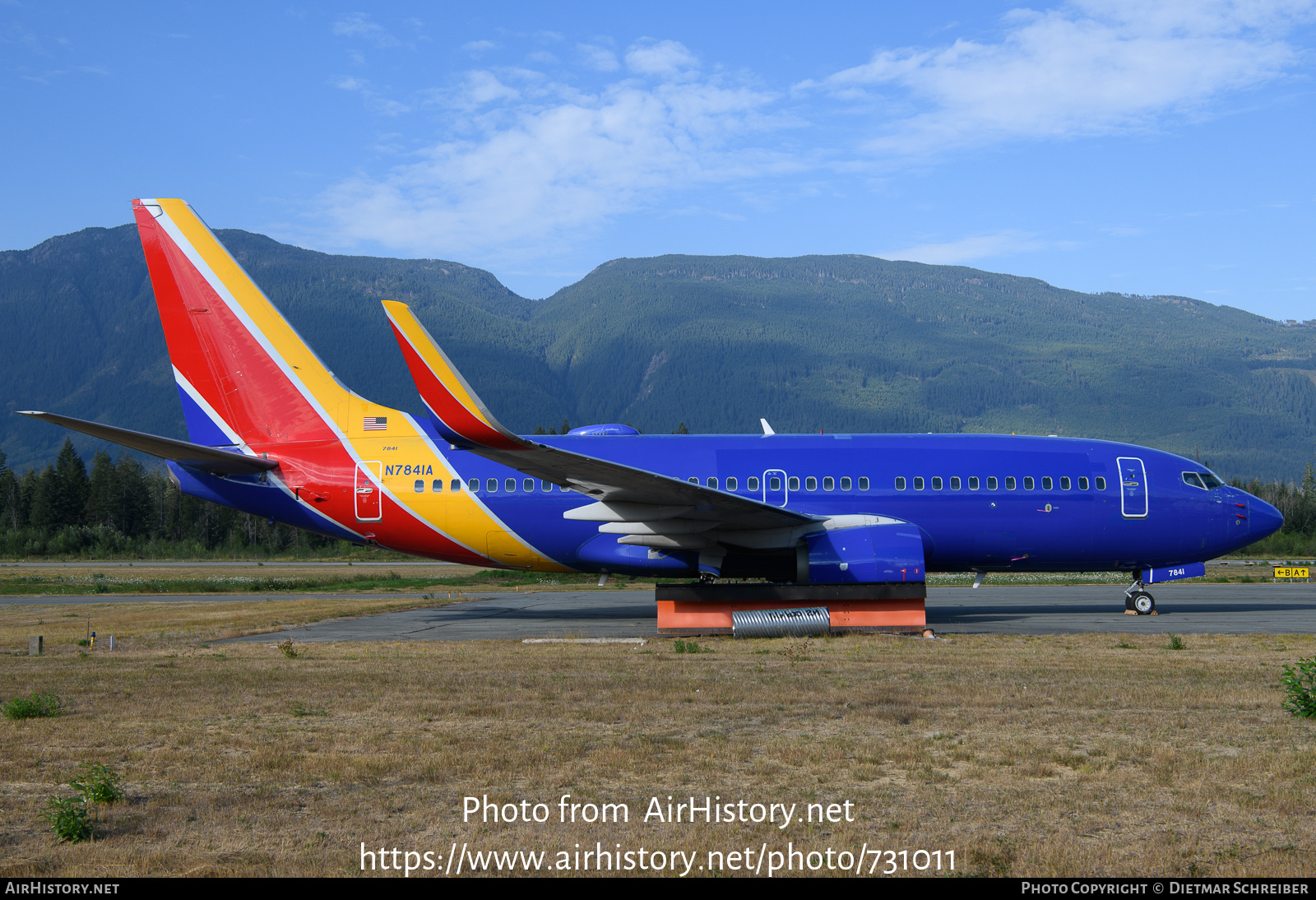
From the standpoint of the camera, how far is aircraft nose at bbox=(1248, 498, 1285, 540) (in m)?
21.9

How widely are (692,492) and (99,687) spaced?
9.72m

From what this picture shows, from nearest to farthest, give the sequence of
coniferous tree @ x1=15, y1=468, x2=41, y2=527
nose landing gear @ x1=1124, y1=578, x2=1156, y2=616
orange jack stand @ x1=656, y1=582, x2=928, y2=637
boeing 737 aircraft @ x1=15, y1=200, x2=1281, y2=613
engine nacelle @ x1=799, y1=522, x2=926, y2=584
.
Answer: orange jack stand @ x1=656, y1=582, x2=928, y2=637 → engine nacelle @ x1=799, y1=522, x2=926, y2=584 → boeing 737 aircraft @ x1=15, y1=200, x2=1281, y2=613 → nose landing gear @ x1=1124, y1=578, x2=1156, y2=616 → coniferous tree @ x1=15, y1=468, x2=41, y2=527

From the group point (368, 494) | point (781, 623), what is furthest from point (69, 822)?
point (368, 494)

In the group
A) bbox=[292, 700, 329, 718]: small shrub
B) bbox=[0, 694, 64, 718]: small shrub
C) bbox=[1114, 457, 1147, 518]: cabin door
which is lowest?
bbox=[292, 700, 329, 718]: small shrub

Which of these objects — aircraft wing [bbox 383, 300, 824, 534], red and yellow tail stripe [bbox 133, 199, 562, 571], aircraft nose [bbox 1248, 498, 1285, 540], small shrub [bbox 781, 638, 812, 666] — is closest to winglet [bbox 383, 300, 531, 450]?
aircraft wing [bbox 383, 300, 824, 534]

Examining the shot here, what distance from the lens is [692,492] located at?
691 inches

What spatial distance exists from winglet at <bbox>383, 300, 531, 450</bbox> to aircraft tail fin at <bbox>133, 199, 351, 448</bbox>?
6.60 m

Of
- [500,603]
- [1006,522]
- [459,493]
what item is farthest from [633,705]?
[500,603]

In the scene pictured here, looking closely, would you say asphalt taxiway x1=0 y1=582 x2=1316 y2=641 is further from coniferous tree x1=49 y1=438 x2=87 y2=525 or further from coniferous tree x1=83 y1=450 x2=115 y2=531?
coniferous tree x1=83 y1=450 x2=115 y2=531

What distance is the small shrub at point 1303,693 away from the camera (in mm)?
9188

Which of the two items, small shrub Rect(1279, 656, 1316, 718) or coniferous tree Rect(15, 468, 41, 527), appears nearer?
small shrub Rect(1279, 656, 1316, 718)

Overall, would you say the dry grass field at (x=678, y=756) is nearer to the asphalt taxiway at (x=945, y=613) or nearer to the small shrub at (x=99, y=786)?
the small shrub at (x=99, y=786)

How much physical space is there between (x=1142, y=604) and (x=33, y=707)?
2119 centimetres
